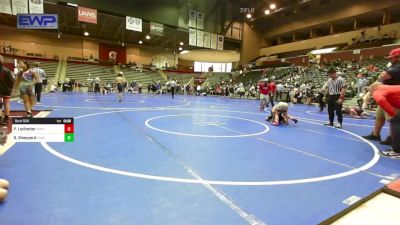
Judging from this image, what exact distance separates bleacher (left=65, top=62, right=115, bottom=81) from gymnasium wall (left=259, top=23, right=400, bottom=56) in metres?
21.1

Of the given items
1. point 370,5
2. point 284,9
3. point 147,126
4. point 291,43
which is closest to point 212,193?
point 147,126

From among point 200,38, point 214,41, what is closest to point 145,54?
point 214,41

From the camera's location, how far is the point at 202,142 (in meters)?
5.51

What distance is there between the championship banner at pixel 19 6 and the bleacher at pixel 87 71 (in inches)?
641

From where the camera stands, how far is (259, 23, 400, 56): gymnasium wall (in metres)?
26.2

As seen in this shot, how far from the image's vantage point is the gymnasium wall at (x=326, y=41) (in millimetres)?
26189

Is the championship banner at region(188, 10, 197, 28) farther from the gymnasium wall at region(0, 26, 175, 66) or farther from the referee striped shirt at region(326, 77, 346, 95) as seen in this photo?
the referee striped shirt at region(326, 77, 346, 95)

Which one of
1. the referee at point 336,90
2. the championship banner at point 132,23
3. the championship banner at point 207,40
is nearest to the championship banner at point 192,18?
the championship banner at point 207,40

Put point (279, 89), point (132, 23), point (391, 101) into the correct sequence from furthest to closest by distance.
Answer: point (132, 23) < point (279, 89) < point (391, 101)

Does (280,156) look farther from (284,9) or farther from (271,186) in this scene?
(284,9)

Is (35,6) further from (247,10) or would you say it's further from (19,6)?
(247,10)

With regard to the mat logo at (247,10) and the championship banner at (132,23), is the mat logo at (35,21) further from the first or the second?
the mat logo at (247,10)

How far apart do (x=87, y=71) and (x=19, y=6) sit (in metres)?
18.5

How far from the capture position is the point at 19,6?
1688 cm
